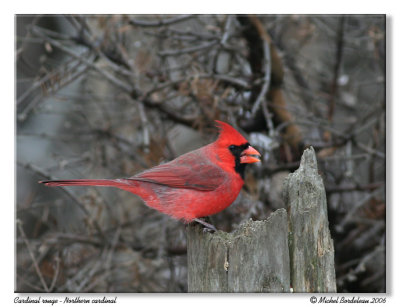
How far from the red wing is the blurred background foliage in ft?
2.23

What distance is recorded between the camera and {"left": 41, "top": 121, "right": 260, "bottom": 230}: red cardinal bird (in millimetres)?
2191

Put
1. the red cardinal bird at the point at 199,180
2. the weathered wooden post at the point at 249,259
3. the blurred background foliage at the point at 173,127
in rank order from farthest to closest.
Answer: the blurred background foliage at the point at 173,127, the red cardinal bird at the point at 199,180, the weathered wooden post at the point at 249,259

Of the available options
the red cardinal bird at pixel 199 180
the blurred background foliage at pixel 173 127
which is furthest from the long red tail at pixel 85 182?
the blurred background foliage at pixel 173 127

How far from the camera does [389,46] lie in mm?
2775

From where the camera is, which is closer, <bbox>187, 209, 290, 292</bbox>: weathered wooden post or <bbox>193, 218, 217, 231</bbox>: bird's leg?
<bbox>187, 209, 290, 292</bbox>: weathered wooden post

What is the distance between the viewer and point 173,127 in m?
3.51

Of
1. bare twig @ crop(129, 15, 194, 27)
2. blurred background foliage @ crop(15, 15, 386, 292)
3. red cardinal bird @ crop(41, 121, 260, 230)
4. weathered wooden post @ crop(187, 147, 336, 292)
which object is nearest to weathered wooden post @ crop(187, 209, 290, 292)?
weathered wooden post @ crop(187, 147, 336, 292)

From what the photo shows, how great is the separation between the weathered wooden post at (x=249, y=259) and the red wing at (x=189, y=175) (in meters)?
0.34

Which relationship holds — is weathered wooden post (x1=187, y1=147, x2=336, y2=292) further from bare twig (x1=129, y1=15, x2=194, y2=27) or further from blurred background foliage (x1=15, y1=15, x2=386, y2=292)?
bare twig (x1=129, y1=15, x2=194, y2=27)

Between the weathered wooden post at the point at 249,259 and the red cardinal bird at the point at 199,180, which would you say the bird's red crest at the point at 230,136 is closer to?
the red cardinal bird at the point at 199,180

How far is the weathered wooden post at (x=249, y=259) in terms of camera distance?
182 cm

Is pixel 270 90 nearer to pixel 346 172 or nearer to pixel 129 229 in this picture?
pixel 346 172
